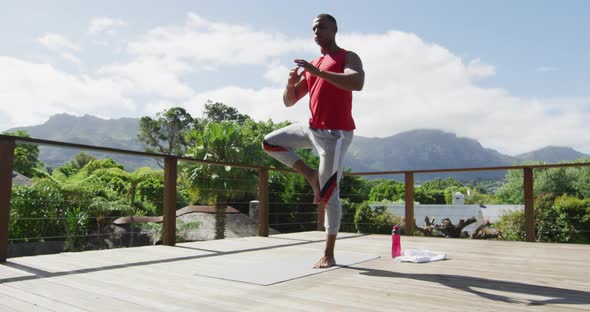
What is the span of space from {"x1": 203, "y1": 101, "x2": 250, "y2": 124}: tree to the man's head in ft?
130

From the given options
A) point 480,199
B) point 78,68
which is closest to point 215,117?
point 480,199

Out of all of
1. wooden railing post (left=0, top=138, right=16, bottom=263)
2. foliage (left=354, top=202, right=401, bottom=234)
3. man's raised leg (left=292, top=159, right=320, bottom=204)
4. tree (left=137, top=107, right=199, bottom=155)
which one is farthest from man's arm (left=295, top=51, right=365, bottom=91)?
tree (left=137, top=107, right=199, bottom=155)

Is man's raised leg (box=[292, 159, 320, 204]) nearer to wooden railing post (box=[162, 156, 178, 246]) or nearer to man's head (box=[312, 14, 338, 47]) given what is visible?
man's head (box=[312, 14, 338, 47])

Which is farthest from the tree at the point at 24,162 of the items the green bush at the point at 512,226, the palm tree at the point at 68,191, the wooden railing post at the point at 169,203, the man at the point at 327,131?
the man at the point at 327,131

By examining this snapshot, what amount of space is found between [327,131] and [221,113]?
40.6 metres

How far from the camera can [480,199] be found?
1736 inches

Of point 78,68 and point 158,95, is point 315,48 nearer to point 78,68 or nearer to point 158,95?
point 158,95

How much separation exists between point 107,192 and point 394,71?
4190 inches

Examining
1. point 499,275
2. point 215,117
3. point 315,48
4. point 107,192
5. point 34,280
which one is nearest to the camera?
point 34,280

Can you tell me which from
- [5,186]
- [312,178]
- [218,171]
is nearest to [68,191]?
[218,171]

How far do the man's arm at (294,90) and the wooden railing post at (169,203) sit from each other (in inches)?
58.0

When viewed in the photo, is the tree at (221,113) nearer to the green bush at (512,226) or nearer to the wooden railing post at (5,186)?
the green bush at (512,226)

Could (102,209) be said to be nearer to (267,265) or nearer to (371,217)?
(371,217)

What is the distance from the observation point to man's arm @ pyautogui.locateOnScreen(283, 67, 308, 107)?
2.43 meters
